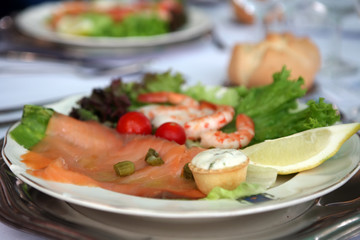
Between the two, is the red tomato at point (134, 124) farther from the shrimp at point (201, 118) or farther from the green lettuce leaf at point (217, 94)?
the green lettuce leaf at point (217, 94)

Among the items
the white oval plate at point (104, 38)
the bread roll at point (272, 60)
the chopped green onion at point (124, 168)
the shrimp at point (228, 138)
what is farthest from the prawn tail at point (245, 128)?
the white oval plate at point (104, 38)

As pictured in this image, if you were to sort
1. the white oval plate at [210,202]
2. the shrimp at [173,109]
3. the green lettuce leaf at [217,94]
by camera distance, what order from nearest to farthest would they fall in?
the white oval plate at [210,202] < the shrimp at [173,109] < the green lettuce leaf at [217,94]

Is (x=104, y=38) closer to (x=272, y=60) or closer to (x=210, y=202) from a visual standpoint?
(x=272, y=60)

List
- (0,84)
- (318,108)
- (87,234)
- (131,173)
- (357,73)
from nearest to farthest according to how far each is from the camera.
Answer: (87,234) < (131,173) < (318,108) < (0,84) < (357,73)

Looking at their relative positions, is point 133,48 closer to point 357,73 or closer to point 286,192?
point 357,73

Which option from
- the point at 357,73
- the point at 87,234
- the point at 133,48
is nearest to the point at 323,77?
the point at 357,73

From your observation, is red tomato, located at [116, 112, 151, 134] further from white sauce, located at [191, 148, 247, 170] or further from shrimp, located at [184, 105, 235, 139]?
white sauce, located at [191, 148, 247, 170]

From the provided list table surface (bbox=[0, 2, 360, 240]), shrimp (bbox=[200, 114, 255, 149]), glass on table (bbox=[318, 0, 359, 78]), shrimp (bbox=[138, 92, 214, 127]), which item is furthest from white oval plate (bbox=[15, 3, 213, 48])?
shrimp (bbox=[200, 114, 255, 149])
